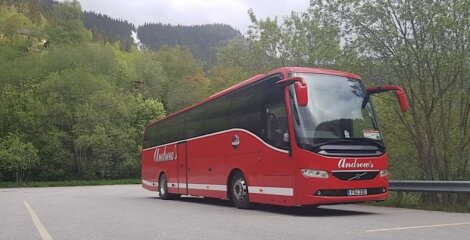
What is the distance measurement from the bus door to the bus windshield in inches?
303

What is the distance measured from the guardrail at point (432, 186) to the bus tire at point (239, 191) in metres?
4.19

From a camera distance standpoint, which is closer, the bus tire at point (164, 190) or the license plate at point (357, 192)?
the license plate at point (357, 192)

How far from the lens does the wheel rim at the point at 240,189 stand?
45.6 ft

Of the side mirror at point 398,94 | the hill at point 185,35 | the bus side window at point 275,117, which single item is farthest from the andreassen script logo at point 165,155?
the hill at point 185,35

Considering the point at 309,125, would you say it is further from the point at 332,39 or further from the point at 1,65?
the point at 1,65

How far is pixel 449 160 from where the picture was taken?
1734 centimetres

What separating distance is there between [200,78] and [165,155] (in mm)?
63973

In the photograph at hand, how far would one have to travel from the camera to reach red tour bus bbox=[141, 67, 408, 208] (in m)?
11.3

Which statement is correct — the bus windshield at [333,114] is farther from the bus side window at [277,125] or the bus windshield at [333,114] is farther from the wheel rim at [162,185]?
the wheel rim at [162,185]

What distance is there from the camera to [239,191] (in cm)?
1420

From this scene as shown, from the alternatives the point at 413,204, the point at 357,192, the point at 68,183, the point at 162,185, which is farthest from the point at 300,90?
the point at 68,183

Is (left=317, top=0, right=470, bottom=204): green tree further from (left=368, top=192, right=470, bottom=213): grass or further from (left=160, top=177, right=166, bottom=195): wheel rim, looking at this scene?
(left=160, top=177, right=166, bottom=195): wheel rim

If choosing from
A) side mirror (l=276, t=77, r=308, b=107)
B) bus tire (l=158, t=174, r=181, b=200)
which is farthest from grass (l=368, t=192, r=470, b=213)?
bus tire (l=158, t=174, r=181, b=200)

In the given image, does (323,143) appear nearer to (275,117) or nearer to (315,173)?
(315,173)
